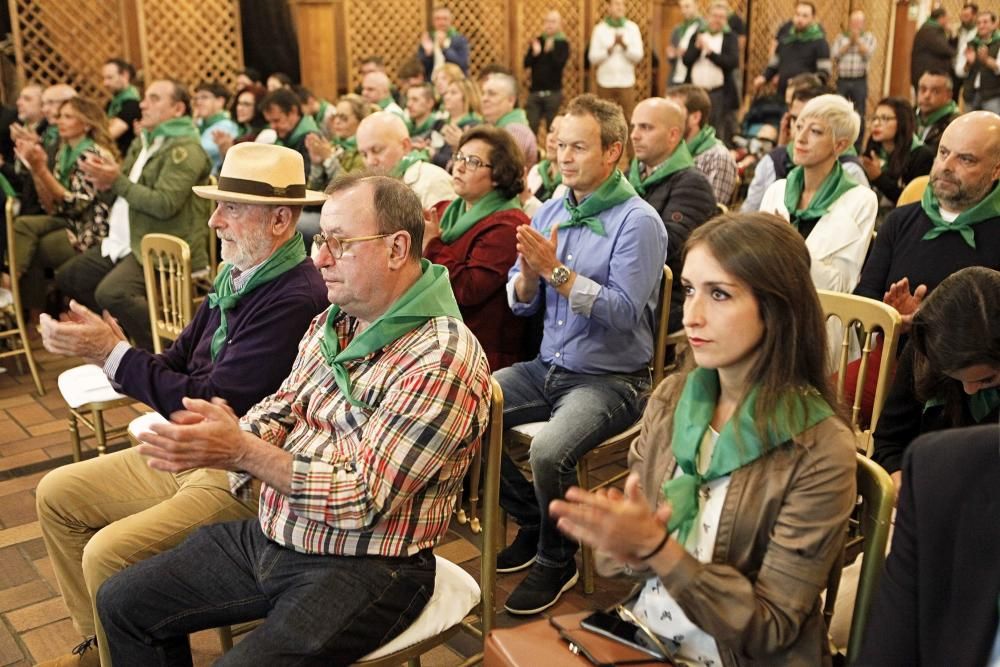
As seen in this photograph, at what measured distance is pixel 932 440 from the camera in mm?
1189

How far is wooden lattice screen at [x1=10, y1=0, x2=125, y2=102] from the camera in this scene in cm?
816

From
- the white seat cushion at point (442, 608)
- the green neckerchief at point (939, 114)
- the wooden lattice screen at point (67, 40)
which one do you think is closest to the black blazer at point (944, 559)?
the white seat cushion at point (442, 608)

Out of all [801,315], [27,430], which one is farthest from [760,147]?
[801,315]

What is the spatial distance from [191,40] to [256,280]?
7.46 meters

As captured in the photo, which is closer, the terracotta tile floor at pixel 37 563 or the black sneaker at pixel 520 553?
the terracotta tile floor at pixel 37 563

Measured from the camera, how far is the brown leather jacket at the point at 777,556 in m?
1.36

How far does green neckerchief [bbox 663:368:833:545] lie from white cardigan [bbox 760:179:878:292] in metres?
1.79

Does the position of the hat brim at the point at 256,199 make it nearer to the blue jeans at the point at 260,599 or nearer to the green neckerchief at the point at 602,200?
the green neckerchief at the point at 602,200

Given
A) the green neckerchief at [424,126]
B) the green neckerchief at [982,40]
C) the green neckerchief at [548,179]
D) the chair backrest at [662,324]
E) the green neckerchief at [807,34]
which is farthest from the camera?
the green neckerchief at [807,34]

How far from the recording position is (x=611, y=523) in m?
1.31

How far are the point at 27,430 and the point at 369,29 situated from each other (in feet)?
23.3

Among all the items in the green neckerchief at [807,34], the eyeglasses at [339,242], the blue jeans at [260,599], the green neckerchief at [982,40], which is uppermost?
the green neckerchief at [807,34]

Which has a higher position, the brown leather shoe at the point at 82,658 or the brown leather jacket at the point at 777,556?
the brown leather jacket at the point at 777,556

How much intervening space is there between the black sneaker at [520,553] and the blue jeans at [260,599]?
3.22 feet
